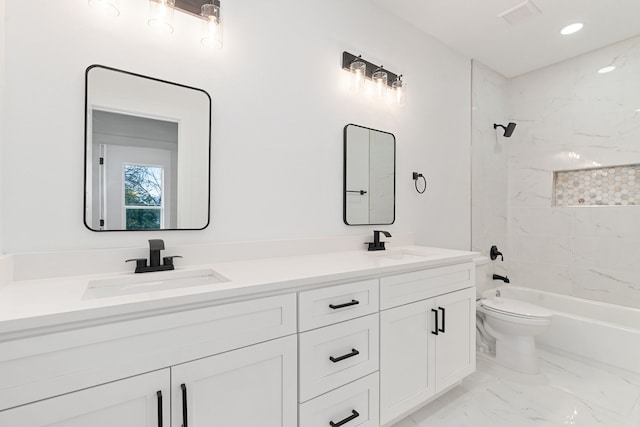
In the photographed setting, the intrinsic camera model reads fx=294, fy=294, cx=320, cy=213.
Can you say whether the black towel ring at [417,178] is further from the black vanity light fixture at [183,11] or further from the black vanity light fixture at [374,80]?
the black vanity light fixture at [183,11]

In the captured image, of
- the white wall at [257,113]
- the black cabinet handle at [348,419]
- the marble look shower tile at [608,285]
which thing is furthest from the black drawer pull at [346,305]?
the marble look shower tile at [608,285]

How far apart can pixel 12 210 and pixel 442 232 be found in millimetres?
2581

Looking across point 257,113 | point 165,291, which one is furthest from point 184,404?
point 257,113

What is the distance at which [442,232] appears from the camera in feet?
8.17

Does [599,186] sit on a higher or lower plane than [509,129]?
lower

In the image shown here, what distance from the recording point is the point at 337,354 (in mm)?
1218

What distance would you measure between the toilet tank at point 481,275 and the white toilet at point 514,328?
8.2 inches

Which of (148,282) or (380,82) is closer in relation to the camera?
(148,282)

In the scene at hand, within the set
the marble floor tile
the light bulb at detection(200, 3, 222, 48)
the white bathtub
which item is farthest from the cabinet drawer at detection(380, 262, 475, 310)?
the light bulb at detection(200, 3, 222, 48)

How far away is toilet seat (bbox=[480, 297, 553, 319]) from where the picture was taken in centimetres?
209

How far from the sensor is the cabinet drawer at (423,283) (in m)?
1.40

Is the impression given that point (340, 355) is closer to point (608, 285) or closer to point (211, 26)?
point (211, 26)

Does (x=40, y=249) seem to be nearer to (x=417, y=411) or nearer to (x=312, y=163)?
(x=312, y=163)

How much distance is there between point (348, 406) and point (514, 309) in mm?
1628
